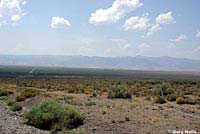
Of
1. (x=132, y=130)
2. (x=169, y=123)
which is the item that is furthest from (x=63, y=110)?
(x=169, y=123)

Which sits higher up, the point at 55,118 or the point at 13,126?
the point at 55,118

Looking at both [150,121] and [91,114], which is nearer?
[150,121]

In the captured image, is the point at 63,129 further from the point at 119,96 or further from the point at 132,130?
the point at 119,96

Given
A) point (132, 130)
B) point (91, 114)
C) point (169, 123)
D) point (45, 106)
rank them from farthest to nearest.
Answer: point (91, 114) → point (45, 106) → point (169, 123) → point (132, 130)

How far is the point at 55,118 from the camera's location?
62.3 feet

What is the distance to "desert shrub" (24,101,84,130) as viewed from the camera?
18386 millimetres

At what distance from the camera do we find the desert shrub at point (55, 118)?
18.4 metres

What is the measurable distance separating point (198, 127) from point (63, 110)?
24.2ft

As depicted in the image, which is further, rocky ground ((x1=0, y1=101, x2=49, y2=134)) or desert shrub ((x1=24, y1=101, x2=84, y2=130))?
desert shrub ((x1=24, y1=101, x2=84, y2=130))

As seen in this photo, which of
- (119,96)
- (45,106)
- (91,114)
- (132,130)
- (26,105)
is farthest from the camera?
(119,96)

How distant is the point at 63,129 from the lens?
17188 millimetres

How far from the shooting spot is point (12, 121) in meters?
21.0

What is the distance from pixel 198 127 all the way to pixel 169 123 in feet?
5.54

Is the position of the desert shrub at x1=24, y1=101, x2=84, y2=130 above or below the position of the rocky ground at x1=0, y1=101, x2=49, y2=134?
above
